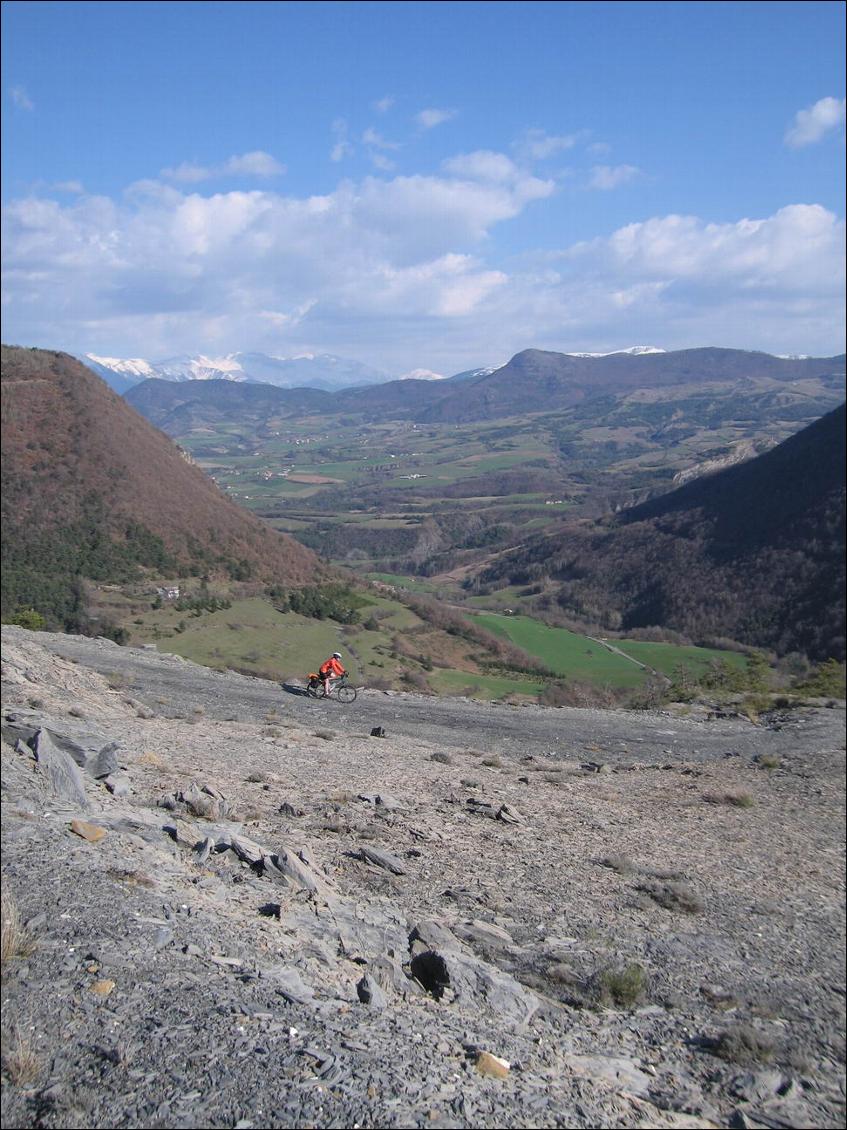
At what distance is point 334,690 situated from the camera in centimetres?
1388

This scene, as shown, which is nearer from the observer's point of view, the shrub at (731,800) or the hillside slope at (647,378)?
the shrub at (731,800)

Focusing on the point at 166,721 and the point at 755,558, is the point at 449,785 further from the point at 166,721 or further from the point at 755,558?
the point at 755,558

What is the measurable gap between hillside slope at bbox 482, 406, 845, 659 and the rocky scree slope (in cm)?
983

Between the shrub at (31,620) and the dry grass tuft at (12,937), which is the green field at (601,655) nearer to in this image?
the shrub at (31,620)

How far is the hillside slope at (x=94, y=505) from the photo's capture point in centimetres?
2266

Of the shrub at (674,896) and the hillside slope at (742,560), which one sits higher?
the hillside slope at (742,560)

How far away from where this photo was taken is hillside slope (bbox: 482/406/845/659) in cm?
1892

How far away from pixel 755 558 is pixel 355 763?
17.4 metres

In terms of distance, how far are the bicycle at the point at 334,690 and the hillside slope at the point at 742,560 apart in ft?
36.4

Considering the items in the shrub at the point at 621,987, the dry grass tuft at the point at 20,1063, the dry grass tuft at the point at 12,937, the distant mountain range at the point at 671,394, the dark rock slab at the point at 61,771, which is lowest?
the shrub at the point at 621,987

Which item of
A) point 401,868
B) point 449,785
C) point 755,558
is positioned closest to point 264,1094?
point 401,868

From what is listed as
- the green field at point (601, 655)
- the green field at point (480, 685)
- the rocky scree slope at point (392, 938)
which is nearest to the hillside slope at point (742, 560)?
the green field at point (601, 655)

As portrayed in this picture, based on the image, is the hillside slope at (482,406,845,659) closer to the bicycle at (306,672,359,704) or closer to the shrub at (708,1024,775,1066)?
the bicycle at (306,672,359,704)

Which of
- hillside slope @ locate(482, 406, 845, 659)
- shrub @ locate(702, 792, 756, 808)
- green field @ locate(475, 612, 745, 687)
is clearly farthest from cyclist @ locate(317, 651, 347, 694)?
hillside slope @ locate(482, 406, 845, 659)
